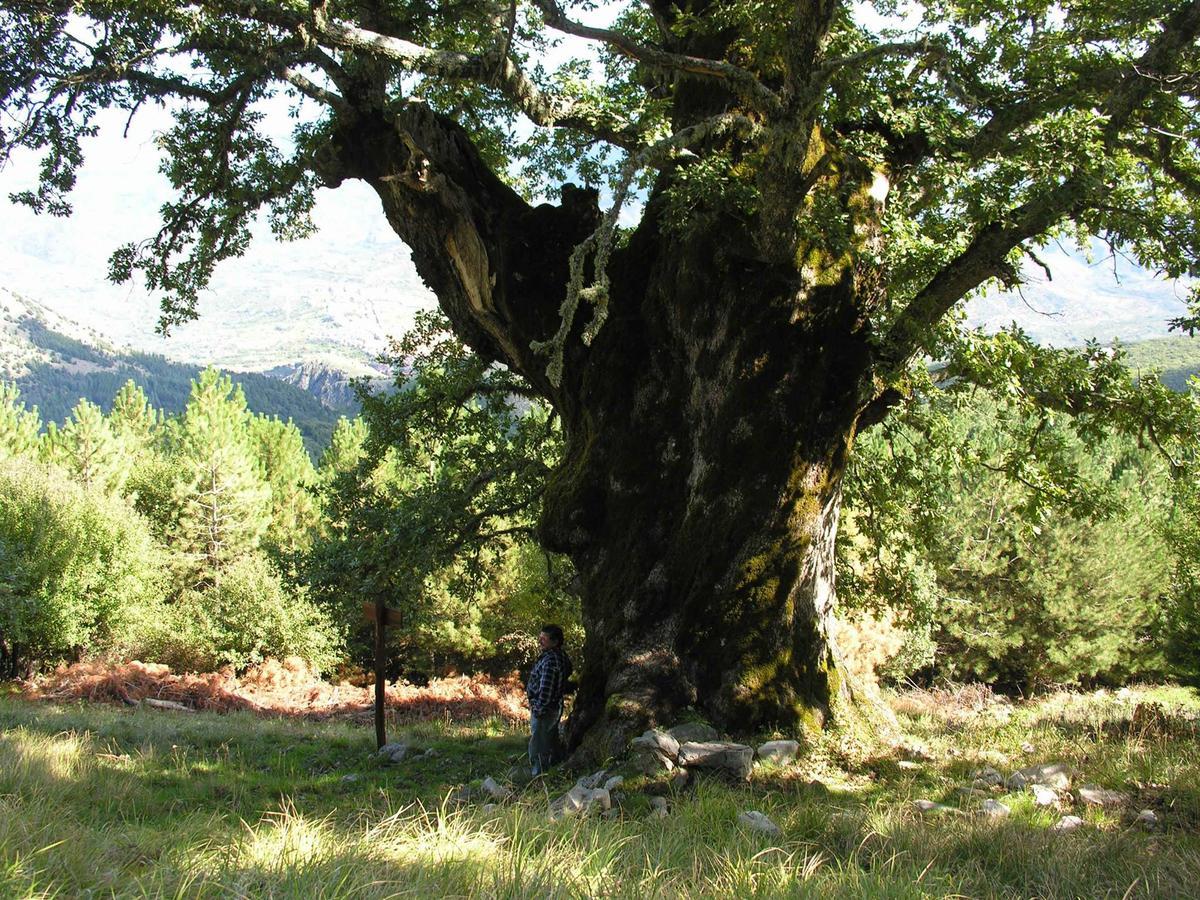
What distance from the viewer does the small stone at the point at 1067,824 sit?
507 centimetres

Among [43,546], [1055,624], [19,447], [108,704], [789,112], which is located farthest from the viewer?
[19,447]

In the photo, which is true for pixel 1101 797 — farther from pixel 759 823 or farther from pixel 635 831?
pixel 635 831

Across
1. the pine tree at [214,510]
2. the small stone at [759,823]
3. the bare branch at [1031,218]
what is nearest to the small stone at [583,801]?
the small stone at [759,823]

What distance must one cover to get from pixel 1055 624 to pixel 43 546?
3295 cm

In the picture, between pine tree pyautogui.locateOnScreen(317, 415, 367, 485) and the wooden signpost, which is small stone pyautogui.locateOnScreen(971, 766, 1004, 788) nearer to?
A: the wooden signpost

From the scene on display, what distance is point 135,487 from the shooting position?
4156 centimetres

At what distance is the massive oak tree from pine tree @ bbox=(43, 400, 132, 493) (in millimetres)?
34762

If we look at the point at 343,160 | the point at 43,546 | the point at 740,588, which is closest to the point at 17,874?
the point at 740,588

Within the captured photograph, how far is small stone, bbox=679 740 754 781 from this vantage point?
684 cm

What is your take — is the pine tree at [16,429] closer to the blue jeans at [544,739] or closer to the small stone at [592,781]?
the blue jeans at [544,739]

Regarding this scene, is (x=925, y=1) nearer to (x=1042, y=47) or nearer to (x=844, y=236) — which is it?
(x=1042, y=47)

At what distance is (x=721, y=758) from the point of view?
6895 millimetres

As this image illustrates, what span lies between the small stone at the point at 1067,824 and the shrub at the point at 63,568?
28.4 metres

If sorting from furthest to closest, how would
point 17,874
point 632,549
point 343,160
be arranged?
point 343,160, point 632,549, point 17,874
